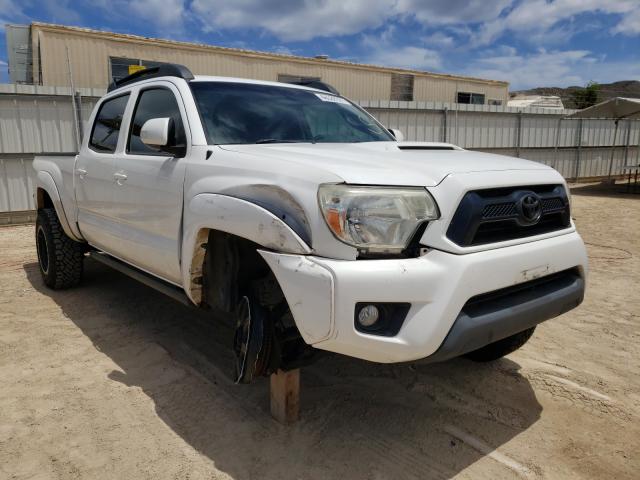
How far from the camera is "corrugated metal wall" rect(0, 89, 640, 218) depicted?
9.25 meters

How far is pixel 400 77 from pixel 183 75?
17.1 meters

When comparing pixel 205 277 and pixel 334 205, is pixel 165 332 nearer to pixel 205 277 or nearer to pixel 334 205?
pixel 205 277

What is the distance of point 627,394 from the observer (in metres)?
3.11

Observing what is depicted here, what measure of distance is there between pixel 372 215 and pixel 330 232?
19cm

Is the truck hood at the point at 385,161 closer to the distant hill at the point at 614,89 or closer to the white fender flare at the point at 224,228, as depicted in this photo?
the white fender flare at the point at 224,228

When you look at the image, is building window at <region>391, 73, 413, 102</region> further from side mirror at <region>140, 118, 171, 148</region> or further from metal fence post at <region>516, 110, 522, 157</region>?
side mirror at <region>140, 118, 171, 148</region>

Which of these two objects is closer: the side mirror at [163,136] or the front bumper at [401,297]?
the front bumper at [401,297]

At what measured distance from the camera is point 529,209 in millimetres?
2391

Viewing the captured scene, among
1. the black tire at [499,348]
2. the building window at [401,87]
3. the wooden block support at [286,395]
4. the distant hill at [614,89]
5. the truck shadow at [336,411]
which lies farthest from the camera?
the distant hill at [614,89]

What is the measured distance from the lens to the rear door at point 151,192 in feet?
9.95

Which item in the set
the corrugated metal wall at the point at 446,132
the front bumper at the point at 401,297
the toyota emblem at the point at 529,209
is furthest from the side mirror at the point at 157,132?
the corrugated metal wall at the point at 446,132

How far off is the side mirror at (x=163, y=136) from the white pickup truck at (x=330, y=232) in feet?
0.04

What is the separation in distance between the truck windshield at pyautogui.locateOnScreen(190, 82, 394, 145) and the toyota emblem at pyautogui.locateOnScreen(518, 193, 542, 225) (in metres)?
1.34

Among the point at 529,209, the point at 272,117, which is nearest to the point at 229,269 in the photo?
the point at 272,117
